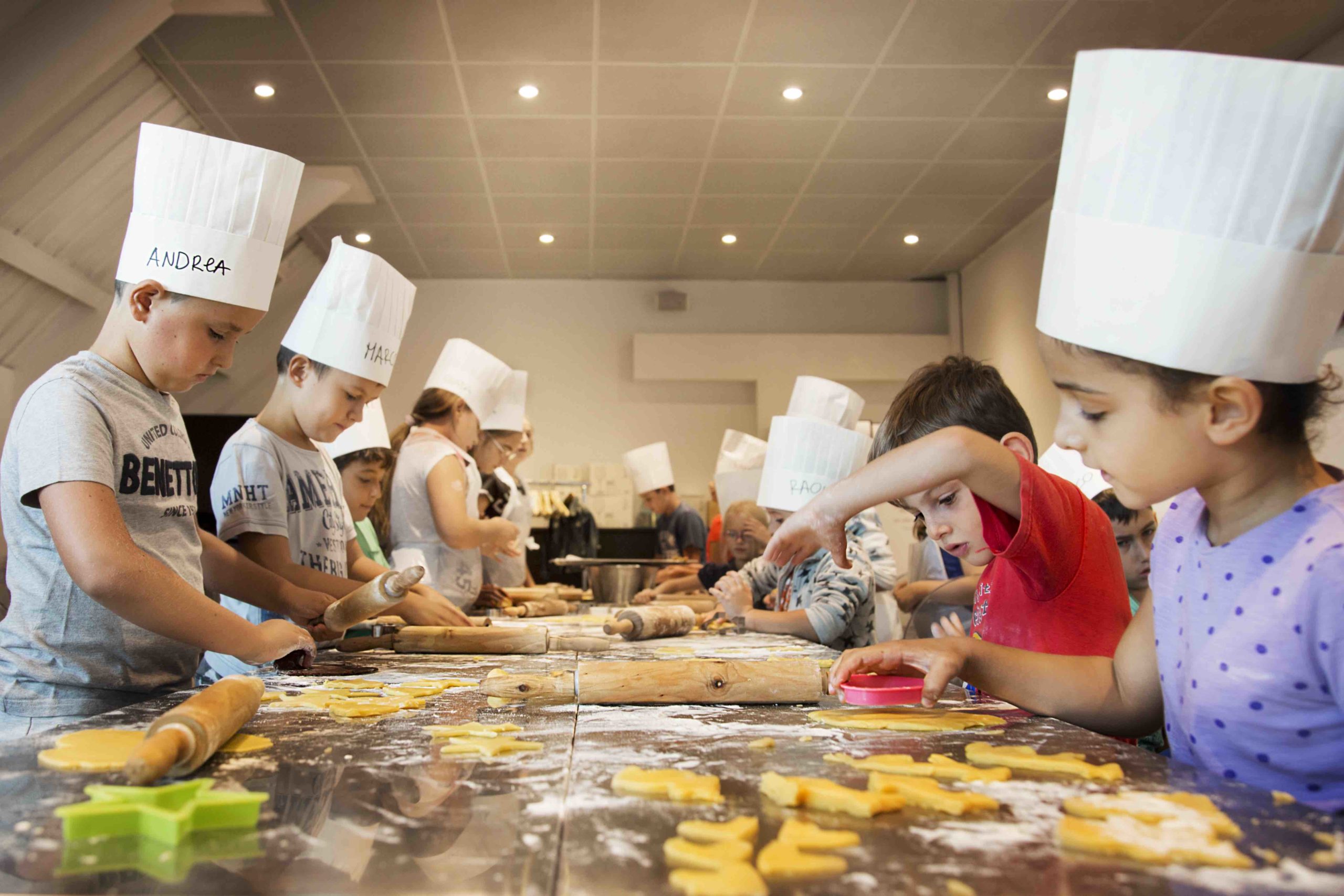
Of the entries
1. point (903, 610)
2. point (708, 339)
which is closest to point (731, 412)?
point (708, 339)

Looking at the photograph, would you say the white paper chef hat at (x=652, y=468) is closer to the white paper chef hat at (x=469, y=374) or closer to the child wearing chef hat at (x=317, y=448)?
the white paper chef hat at (x=469, y=374)

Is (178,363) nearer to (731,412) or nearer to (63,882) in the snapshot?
(63,882)

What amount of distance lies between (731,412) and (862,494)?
5928mm

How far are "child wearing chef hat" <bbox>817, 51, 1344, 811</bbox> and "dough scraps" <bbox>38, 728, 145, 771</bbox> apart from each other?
34.5 inches

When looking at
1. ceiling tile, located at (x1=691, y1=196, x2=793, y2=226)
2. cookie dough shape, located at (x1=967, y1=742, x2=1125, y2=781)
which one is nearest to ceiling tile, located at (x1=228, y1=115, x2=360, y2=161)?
ceiling tile, located at (x1=691, y1=196, x2=793, y2=226)

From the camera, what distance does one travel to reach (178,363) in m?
1.32

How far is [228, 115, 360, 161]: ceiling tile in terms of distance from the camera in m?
4.28

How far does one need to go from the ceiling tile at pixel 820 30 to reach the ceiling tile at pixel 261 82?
6.07 ft

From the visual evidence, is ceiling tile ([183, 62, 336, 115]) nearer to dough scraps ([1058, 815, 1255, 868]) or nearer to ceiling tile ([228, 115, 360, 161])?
ceiling tile ([228, 115, 360, 161])

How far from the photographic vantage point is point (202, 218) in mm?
1426

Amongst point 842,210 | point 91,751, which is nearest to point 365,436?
point 91,751

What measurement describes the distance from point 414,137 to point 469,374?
1.85 meters

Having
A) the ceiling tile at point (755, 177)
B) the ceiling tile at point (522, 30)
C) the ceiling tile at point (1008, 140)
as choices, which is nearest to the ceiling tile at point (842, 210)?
the ceiling tile at point (755, 177)

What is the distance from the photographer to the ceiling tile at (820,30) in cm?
339
